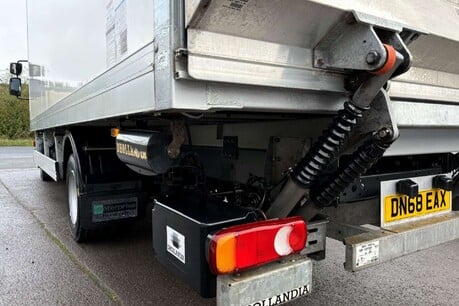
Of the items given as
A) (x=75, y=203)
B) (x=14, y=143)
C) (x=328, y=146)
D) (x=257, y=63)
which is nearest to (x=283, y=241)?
(x=328, y=146)

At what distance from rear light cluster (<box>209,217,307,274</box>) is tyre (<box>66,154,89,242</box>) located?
2.35 meters

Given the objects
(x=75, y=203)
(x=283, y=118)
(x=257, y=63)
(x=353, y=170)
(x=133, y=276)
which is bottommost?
(x=133, y=276)

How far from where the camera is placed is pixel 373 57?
4.90 feet

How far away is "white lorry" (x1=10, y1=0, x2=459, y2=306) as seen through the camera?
4.84 feet

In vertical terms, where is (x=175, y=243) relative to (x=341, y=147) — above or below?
below

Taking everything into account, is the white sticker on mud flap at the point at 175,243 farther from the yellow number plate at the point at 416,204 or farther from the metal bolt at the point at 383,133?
the yellow number plate at the point at 416,204

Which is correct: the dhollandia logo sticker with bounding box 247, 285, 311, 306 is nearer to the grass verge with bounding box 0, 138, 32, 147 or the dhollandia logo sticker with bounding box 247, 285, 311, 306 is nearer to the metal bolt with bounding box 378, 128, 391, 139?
the metal bolt with bounding box 378, 128, 391, 139

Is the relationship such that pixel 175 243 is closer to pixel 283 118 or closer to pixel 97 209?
pixel 283 118

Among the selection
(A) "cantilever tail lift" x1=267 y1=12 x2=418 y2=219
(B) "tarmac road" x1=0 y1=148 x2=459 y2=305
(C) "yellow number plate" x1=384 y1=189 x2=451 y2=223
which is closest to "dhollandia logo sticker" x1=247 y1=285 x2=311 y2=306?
(A) "cantilever tail lift" x1=267 y1=12 x2=418 y2=219

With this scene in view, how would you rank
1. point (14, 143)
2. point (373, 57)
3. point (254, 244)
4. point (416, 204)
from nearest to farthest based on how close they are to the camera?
1. point (373, 57)
2. point (254, 244)
3. point (416, 204)
4. point (14, 143)

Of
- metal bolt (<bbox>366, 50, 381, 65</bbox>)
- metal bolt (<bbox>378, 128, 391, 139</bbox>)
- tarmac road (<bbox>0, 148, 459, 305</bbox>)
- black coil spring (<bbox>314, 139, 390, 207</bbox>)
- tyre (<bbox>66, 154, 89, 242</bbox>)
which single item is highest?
metal bolt (<bbox>366, 50, 381, 65</bbox>)

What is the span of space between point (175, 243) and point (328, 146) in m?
0.87

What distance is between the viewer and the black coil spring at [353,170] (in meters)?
1.71

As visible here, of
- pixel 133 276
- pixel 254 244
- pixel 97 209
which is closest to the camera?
pixel 254 244
